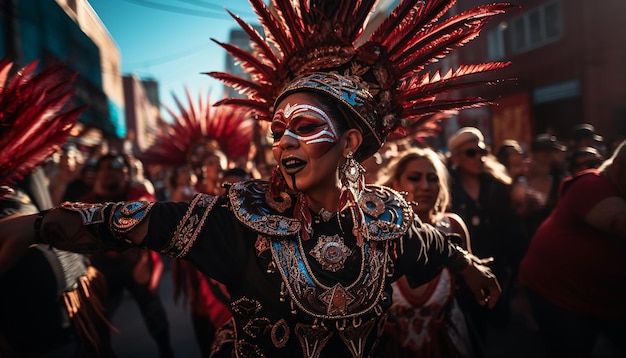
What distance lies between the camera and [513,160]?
18.0 feet

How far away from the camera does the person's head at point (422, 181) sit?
3.13 m

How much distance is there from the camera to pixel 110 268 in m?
4.11

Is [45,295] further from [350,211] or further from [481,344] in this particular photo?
→ [481,344]

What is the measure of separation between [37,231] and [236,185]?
0.76m

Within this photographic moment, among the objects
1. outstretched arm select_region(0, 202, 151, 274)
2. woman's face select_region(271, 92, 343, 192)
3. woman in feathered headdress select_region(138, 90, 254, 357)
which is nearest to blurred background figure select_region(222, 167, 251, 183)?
A: woman in feathered headdress select_region(138, 90, 254, 357)

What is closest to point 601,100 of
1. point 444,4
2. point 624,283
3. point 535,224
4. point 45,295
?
point 535,224

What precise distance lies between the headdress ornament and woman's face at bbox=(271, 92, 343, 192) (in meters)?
0.11

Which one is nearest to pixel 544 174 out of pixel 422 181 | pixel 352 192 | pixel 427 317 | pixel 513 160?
pixel 513 160

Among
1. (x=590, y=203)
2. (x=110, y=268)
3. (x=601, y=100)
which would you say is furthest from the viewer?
(x=601, y=100)

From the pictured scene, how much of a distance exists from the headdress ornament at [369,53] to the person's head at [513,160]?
11.9ft

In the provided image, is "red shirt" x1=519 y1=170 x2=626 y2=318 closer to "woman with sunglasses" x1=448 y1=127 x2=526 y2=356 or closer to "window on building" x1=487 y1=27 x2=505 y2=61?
"woman with sunglasses" x1=448 y1=127 x2=526 y2=356

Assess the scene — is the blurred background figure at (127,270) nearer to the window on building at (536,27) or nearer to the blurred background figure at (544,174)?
the blurred background figure at (544,174)

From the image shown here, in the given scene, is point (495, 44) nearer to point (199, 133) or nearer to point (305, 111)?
point (199, 133)

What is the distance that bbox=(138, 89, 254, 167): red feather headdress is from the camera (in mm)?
5414
